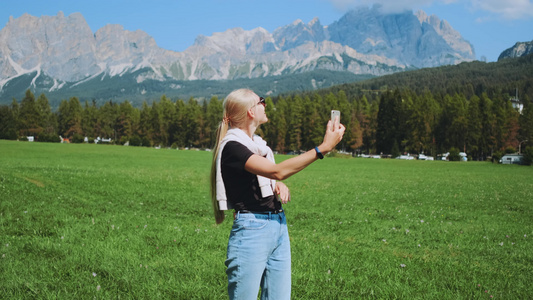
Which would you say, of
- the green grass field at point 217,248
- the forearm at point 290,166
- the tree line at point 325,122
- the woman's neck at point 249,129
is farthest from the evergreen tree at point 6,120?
the forearm at point 290,166

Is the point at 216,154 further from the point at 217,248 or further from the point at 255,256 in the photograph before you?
the point at 217,248

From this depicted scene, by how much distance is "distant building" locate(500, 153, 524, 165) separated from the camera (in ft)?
227

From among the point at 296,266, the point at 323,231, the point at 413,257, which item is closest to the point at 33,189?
the point at 323,231

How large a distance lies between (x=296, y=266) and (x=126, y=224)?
5.69 m

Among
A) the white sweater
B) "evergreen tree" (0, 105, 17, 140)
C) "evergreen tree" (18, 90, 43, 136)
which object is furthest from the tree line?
the white sweater

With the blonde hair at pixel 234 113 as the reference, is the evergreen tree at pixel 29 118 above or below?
above

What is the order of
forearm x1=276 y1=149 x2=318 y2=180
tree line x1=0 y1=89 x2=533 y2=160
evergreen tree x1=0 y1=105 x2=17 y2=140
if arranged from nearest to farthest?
forearm x1=276 y1=149 x2=318 y2=180 < tree line x1=0 y1=89 x2=533 y2=160 < evergreen tree x1=0 y1=105 x2=17 y2=140

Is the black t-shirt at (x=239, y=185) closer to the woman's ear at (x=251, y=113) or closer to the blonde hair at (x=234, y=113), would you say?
the blonde hair at (x=234, y=113)

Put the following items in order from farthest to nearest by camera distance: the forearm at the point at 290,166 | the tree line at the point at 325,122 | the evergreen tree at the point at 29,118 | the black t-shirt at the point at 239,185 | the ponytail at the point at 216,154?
the evergreen tree at the point at 29,118 → the tree line at the point at 325,122 → the ponytail at the point at 216,154 → the black t-shirt at the point at 239,185 → the forearm at the point at 290,166

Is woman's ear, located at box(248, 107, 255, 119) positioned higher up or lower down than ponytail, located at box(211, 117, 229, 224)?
higher up

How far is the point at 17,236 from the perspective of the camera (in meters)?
9.47

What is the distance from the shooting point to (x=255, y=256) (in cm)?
392

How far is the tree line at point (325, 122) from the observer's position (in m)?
96.9

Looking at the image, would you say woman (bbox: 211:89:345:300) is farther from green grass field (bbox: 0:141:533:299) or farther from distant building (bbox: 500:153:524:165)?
distant building (bbox: 500:153:524:165)
